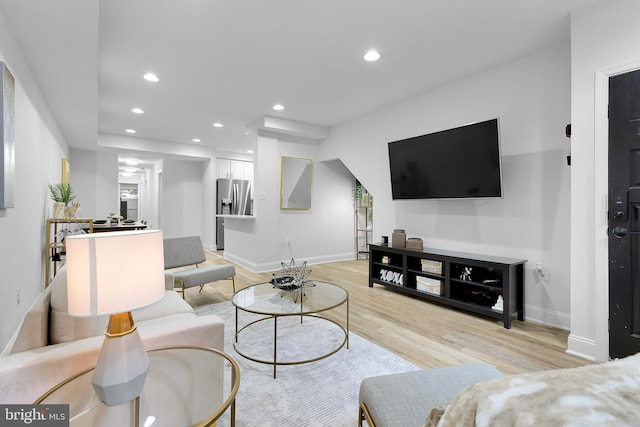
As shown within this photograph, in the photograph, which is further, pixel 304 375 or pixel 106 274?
pixel 304 375

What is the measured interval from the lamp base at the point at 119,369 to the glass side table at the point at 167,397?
51 mm

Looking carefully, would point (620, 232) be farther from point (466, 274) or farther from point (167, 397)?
point (167, 397)

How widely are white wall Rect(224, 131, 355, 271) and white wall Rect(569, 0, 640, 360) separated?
4007 mm

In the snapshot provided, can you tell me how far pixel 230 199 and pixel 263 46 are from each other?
211 inches

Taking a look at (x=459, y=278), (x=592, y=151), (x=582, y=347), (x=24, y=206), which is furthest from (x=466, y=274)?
(x=24, y=206)

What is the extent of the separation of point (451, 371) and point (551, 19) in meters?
2.80

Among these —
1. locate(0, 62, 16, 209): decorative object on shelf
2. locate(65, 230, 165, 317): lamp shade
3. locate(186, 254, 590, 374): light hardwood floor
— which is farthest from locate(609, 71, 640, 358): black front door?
locate(0, 62, 16, 209): decorative object on shelf

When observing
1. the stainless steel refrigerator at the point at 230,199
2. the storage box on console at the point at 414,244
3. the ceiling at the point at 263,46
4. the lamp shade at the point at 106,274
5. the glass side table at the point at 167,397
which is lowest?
the glass side table at the point at 167,397

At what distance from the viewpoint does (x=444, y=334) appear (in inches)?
103

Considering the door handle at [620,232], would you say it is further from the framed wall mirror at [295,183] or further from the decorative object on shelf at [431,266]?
the framed wall mirror at [295,183]

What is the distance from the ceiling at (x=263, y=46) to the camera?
2205 millimetres

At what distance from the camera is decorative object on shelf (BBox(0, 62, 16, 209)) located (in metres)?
1.77

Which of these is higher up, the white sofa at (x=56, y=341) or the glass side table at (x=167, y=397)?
the white sofa at (x=56, y=341)

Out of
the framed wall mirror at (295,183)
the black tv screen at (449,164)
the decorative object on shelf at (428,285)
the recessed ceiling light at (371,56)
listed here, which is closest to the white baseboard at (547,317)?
the decorative object on shelf at (428,285)
